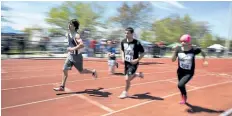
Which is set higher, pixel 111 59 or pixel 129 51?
pixel 129 51

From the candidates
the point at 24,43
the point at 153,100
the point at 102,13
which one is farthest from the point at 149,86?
the point at 102,13

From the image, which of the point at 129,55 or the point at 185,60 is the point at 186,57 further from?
the point at 129,55

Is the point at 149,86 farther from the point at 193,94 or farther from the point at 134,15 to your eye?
the point at 134,15

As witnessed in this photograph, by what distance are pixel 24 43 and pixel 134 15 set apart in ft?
108

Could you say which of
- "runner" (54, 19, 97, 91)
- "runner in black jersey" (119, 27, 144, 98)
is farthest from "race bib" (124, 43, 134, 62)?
"runner" (54, 19, 97, 91)

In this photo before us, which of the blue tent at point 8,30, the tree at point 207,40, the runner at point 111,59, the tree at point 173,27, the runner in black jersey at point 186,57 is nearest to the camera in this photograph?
the runner in black jersey at point 186,57

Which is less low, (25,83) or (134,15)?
(134,15)

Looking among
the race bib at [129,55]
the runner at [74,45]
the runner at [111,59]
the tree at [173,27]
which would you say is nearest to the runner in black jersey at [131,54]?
the race bib at [129,55]

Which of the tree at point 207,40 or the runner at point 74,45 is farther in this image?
the tree at point 207,40

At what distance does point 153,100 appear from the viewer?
6992mm

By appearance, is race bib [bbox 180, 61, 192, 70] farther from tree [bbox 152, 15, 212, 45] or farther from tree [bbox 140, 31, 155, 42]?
tree [bbox 152, 15, 212, 45]

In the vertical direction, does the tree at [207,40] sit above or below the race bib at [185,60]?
above

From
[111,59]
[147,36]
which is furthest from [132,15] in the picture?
[111,59]

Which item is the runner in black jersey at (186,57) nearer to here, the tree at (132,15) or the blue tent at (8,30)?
the blue tent at (8,30)
